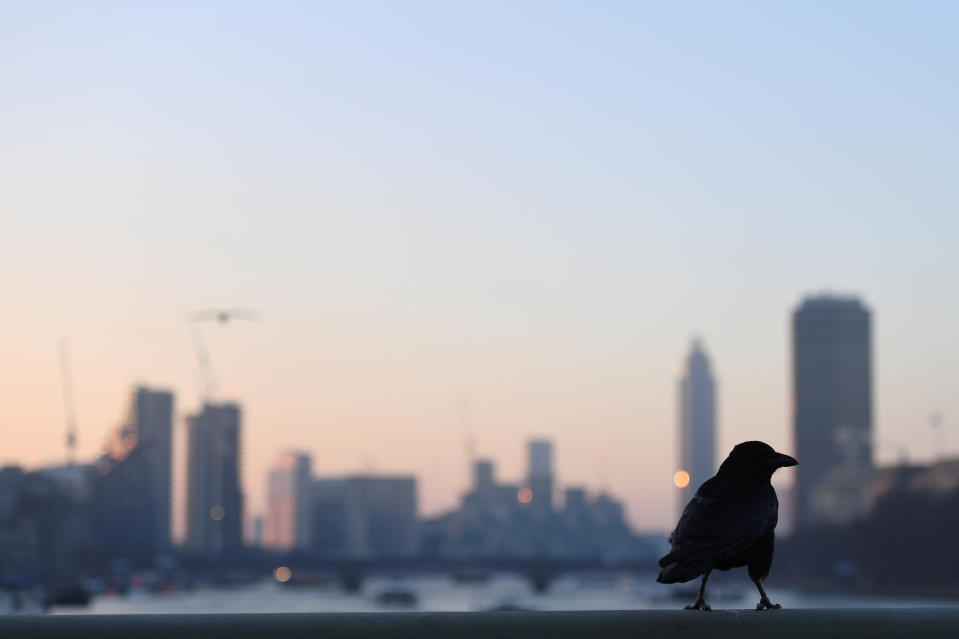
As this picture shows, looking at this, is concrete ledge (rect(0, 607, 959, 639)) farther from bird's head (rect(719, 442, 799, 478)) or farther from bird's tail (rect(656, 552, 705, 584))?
bird's head (rect(719, 442, 799, 478))

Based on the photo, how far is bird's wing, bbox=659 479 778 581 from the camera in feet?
31.0

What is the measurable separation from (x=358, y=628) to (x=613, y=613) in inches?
52.2

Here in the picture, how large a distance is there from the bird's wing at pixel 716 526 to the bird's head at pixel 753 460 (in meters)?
0.10

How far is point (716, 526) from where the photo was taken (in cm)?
970

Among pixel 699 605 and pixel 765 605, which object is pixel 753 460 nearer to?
pixel 765 605

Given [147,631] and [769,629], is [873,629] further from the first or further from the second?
[147,631]

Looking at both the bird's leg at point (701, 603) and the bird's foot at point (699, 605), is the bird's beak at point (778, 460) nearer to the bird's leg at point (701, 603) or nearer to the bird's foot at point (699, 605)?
the bird's leg at point (701, 603)

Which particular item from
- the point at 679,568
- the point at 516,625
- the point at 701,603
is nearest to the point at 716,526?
the point at 679,568

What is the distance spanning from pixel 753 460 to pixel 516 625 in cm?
222

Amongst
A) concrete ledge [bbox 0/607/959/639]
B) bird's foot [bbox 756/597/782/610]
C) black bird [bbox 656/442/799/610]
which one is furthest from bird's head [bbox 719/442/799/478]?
concrete ledge [bbox 0/607/959/639]

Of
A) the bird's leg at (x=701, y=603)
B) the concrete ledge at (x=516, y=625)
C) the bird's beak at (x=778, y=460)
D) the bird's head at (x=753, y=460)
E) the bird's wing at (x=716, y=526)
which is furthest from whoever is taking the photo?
the bird's head at (x=753, y=460)

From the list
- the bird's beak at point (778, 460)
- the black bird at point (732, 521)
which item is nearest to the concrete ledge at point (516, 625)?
the black bird at point (732, 521)

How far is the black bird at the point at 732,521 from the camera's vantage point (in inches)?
374

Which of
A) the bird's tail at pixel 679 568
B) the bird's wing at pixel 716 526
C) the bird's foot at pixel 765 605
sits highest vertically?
the bird's wing at pixel 716 526
